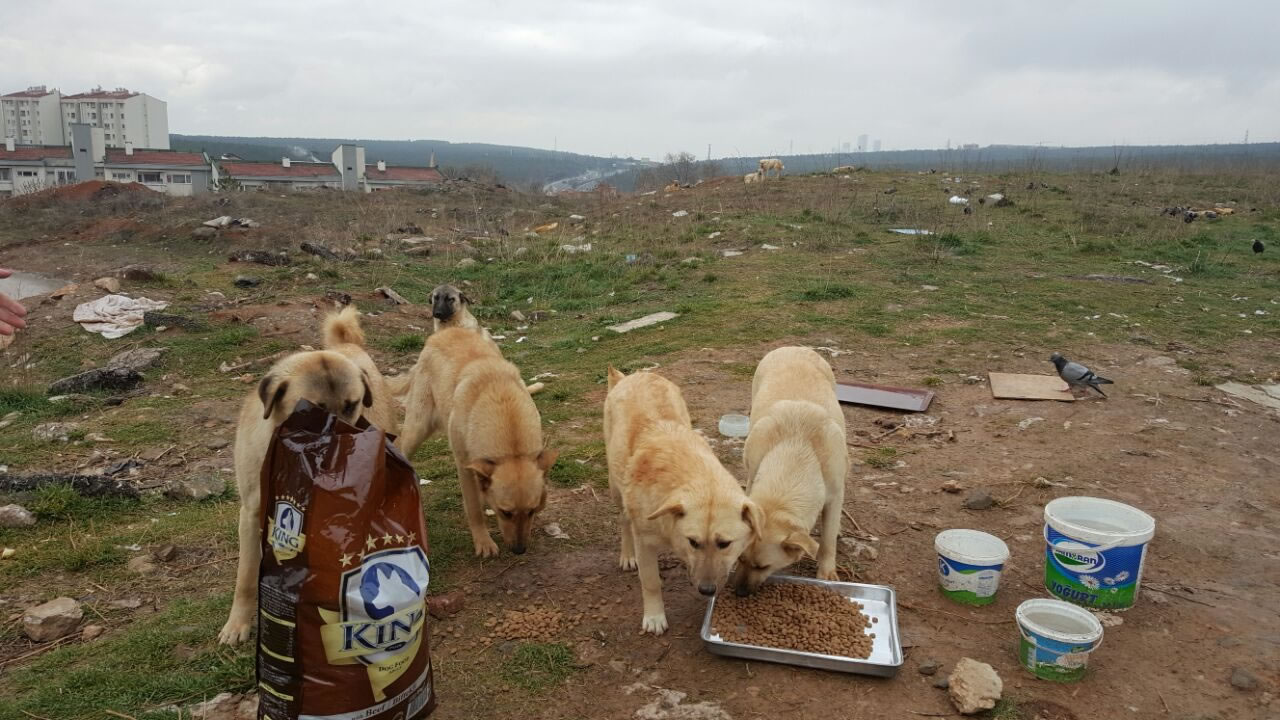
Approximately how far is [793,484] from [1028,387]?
190 inches

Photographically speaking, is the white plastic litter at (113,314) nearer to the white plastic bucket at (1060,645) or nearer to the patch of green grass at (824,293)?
the patch of green grass at (824,293)

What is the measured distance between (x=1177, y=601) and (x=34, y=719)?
5.81 meters

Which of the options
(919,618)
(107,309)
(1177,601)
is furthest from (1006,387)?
(107,309)

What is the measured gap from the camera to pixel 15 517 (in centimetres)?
532

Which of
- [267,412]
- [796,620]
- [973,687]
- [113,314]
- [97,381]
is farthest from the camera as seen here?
[113,314]

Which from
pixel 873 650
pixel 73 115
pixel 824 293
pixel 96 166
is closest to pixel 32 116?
pixel 73 115

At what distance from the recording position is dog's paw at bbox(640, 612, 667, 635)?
13.4 ft

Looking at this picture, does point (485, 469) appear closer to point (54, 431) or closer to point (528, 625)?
point (528, 625)

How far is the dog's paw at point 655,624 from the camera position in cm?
409

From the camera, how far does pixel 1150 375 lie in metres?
8.45

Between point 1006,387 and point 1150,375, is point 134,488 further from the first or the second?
point 1150,375

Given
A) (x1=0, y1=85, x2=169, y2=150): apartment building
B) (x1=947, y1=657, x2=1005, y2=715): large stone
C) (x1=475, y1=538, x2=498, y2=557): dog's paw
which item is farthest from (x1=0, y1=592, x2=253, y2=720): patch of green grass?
(x1=0, y1=85, x2=169, y2=150): apartment building

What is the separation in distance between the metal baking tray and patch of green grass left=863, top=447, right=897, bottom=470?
2.23 meters

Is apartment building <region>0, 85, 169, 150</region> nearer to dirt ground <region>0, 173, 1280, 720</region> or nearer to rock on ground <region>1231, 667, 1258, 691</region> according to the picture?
dirt ground <region>0, 173, 1280, 720</region>
